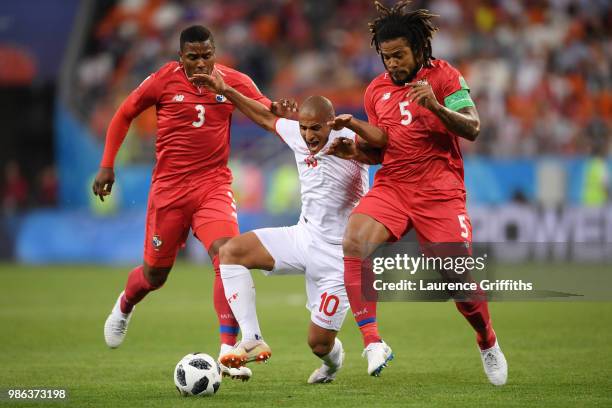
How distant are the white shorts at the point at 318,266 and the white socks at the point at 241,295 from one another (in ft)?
0.93

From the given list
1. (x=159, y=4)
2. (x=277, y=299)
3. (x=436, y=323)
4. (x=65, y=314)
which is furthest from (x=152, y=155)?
(x=436, y=323)

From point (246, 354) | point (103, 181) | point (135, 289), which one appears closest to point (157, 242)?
point (135, 289)

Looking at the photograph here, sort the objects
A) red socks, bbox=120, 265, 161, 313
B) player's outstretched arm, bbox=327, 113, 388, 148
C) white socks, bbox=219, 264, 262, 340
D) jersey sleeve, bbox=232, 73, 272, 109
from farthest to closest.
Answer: red socks, bbox=120, 265, 161, 313 → jersey sleeve, bbox=232, 73, 272, 109 → white socks, bbox=219, 264, 262, 340 → player's outstretched arm, bbox=327, 113, 388, 148

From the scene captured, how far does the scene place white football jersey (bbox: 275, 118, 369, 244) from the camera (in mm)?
7691

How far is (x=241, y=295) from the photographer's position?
24.3ft

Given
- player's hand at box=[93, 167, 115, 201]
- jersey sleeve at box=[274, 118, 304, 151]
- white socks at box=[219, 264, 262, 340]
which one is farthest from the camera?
player's hand at box=[93, 167, 115, 201]

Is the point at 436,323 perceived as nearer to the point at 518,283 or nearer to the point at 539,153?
the point at 518,283

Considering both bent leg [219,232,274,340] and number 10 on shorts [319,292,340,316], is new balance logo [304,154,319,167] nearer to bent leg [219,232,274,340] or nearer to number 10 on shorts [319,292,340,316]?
bent leg [219,232,274,340]

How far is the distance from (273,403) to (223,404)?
0.32 m

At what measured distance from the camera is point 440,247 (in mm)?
7438

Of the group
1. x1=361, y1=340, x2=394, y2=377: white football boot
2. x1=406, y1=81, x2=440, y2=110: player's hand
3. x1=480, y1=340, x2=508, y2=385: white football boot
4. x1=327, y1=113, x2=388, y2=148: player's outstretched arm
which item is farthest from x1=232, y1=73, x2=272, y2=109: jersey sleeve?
x1=480, y1=340, x2=508, y2=385: white football boot

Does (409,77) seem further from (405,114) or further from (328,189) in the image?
(328,189)

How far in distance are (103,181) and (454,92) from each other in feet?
9.30

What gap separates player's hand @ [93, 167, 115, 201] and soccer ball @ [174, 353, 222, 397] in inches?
70.7
